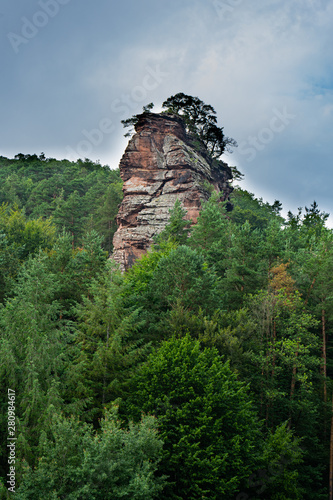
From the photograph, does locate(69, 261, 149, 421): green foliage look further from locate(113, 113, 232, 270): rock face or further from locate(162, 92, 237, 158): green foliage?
locate(162, 92, 237, 158): green foliage

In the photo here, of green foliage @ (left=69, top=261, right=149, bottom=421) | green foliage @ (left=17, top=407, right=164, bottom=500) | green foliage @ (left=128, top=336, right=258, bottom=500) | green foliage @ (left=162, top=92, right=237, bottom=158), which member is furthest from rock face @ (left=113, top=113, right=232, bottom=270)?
green foliage @ (left=17, top=407, right=164, bottom=500)

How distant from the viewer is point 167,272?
2594 cm

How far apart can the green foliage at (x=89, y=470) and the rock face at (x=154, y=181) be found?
3341 cm

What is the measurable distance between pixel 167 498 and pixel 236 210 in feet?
178

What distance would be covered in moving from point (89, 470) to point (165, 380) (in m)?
6.92

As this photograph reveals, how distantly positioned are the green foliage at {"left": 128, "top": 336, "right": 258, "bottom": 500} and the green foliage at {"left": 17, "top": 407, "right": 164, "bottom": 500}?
121 inches

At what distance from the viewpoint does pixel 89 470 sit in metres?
10.8

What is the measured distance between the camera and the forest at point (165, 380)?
12164 millimetres

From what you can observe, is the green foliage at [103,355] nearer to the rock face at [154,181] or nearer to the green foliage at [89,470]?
the green foliage at [89,470]

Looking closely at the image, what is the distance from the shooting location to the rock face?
4628cm

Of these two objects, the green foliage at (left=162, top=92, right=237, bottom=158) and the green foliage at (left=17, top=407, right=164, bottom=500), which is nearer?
the green foliage at (left=17, top=407, right=164, bottom=500)

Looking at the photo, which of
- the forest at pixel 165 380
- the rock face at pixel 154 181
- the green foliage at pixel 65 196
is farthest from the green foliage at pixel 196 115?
the forest at pixel 165 380

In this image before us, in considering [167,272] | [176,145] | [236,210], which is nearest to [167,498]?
[167,272]

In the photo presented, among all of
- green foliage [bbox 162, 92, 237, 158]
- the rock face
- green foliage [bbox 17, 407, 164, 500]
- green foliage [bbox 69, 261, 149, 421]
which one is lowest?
green foliage [bbox 17, 407, 164, 500]
